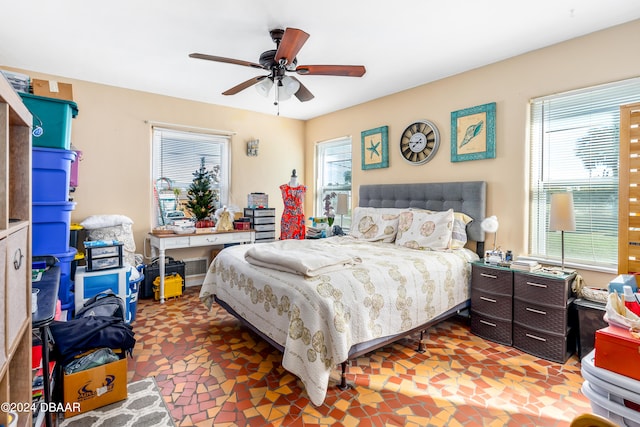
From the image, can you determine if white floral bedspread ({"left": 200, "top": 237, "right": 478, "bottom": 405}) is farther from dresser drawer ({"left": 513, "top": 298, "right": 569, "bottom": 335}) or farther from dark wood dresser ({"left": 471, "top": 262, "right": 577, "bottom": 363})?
dresser drawer ({"left": 513, "top": 298, "right": 569, "bottom": 335})

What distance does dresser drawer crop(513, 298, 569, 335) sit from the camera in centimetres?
232

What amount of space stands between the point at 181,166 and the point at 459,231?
356 cm

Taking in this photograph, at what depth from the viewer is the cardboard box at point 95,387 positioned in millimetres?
1734

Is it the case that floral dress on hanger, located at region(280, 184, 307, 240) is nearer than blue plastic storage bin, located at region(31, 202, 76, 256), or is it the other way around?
blue plastic storage bin, located at region(31, 202, 76, 256)

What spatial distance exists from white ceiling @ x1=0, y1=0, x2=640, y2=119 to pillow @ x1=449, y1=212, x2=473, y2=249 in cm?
151

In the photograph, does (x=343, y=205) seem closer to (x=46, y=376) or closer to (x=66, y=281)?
(x=66, y=281)

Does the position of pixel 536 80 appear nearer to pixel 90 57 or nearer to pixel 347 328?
pixel 347 328

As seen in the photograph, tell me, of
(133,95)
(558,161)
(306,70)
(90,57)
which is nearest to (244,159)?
(133,95)

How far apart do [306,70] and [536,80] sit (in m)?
2.05

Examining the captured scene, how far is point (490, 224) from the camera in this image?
3.04 meters

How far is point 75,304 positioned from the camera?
2717 millimetres

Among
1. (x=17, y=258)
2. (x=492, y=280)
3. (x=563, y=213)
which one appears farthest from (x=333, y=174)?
(x=17, y=258)

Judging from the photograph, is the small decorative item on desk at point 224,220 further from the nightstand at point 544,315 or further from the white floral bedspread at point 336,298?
the nightstand at point 544,315

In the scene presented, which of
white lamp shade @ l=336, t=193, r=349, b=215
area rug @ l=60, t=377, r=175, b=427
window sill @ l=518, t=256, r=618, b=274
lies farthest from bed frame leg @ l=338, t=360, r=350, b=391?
white lamp shade @ l=336, t=193, r=349, b=215
